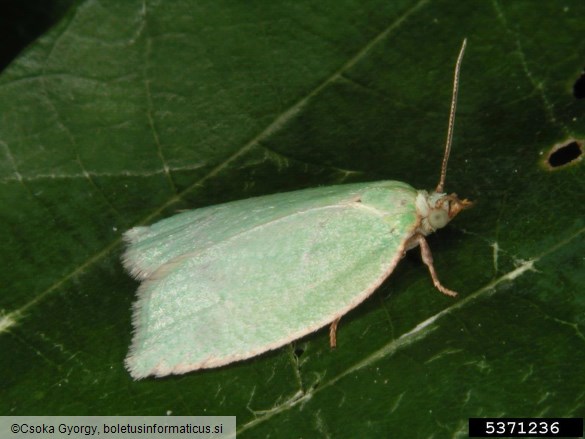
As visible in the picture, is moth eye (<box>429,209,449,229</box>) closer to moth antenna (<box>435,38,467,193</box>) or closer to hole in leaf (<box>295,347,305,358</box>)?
moth antenna (<box>435,38,467,193</box>)

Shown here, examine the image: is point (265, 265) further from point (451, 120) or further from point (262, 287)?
point (451, 120)

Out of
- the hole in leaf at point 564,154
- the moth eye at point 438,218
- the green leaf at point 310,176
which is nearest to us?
the green leaf at point 310,176

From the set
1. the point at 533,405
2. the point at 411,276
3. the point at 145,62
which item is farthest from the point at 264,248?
the point at 533,405

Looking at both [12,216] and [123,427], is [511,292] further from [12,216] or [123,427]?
[12,216]

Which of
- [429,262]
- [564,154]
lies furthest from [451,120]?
[429,262]

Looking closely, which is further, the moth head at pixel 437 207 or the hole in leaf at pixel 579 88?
the moth head at pixel 437 207

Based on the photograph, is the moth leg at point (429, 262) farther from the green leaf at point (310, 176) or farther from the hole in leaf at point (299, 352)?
the hole in leaf at point (299, 352)

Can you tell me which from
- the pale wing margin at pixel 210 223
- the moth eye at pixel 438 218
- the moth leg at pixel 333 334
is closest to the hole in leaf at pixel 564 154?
the moth eye at pixel 438 218
